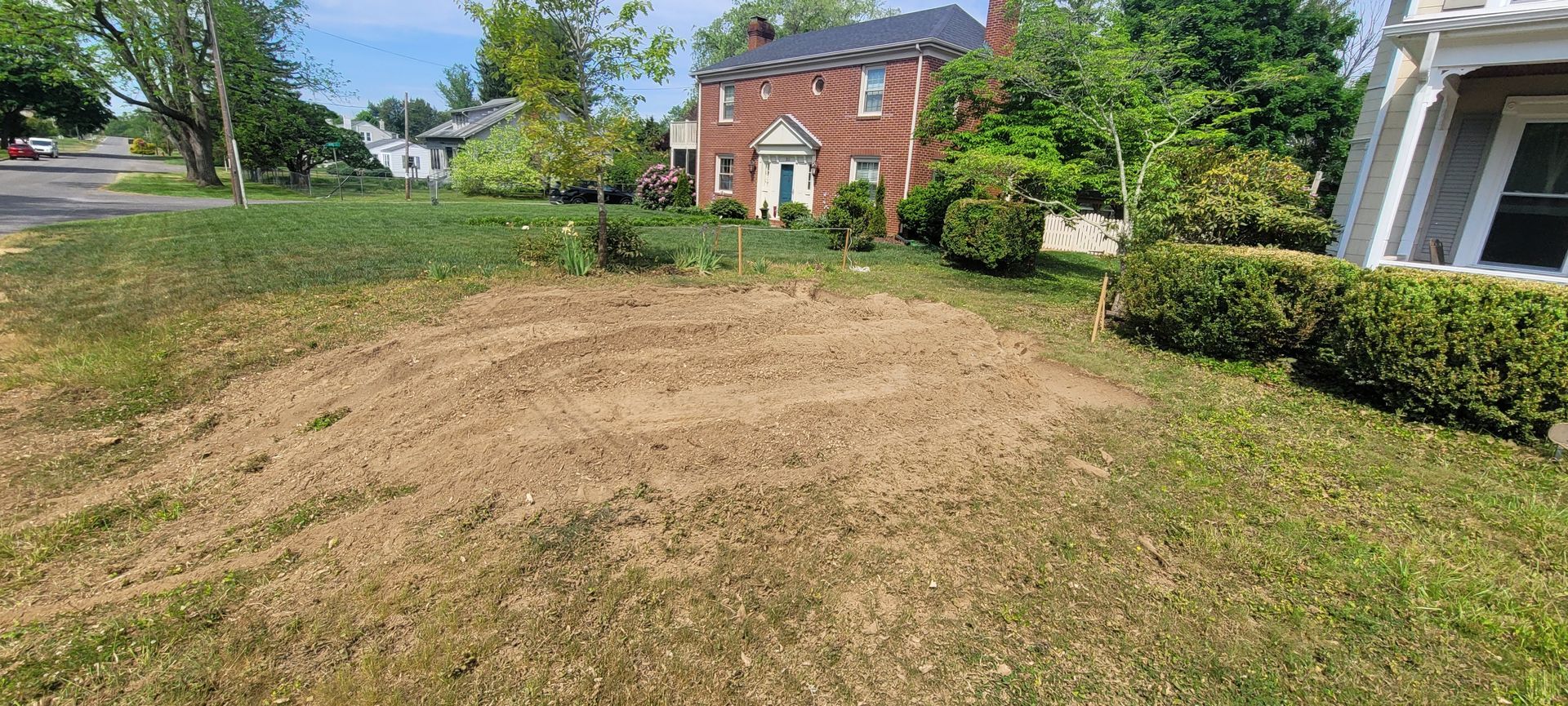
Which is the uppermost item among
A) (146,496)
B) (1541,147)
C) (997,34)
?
(997,34)

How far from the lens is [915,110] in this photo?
658 inches

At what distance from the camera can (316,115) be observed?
33.3m

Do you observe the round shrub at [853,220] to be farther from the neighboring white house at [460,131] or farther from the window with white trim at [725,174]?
the neighboring white house at [460,131]

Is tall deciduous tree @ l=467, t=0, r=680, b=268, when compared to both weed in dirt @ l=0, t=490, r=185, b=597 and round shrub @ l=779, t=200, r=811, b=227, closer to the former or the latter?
weed in dirt @ l=0, t=490, r=185, b=597

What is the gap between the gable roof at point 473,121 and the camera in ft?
135

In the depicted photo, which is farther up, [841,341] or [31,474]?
[841,341]

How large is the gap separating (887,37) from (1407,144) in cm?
1354

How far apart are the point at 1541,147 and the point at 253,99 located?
41148 mm

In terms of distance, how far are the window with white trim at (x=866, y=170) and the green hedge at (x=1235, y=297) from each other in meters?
11.4

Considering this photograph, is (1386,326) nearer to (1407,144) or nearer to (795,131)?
(1407,144)

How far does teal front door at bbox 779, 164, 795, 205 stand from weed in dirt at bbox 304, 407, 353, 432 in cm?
1707

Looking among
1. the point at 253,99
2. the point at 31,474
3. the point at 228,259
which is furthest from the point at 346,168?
the point at 31,474

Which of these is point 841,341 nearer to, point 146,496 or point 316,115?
point 146,496

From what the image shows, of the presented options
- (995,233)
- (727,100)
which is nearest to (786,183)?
(727,100)
